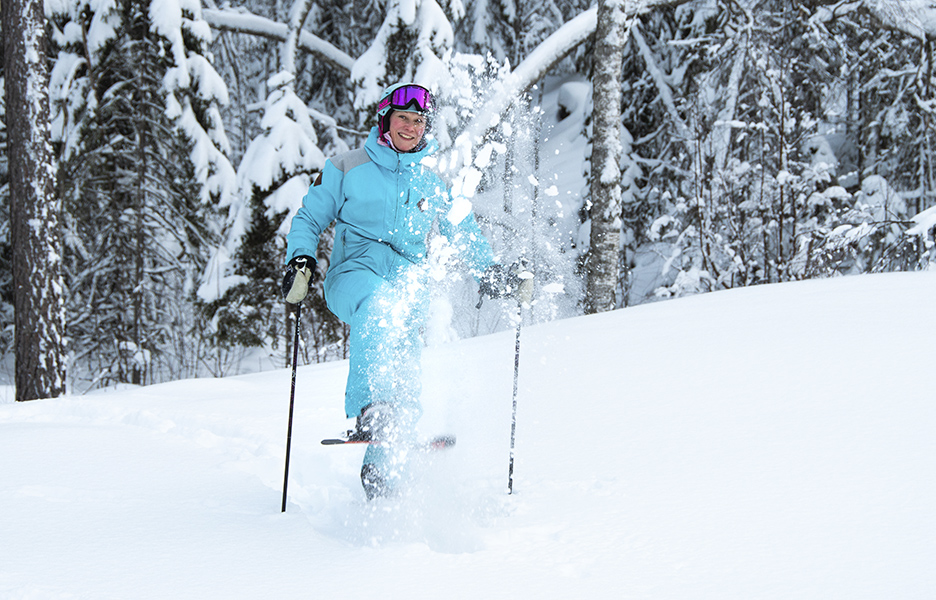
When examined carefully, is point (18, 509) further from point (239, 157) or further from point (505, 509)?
point (239, 157)

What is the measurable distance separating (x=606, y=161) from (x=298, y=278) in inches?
206

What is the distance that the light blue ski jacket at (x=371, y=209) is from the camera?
2902 millimetres

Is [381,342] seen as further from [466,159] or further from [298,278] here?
[466,159]

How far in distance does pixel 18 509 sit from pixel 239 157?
1351 cm

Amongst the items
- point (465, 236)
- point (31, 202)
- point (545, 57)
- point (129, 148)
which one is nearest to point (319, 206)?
point (465, 236)

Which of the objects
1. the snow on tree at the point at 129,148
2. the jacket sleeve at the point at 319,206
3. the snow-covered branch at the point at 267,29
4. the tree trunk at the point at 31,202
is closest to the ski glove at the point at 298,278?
the jacket sleeve at the point at 319,206

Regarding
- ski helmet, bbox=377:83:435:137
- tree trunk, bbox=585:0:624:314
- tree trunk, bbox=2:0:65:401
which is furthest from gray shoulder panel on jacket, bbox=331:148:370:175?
tree trunk, bbox=2:0:65:401

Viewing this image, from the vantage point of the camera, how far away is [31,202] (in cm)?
637

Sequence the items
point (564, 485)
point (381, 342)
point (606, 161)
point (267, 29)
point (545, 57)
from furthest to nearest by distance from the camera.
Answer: point (267, 29) → point (545, 57) → point (606, 161) → point (381, 342) → point (564, 485)

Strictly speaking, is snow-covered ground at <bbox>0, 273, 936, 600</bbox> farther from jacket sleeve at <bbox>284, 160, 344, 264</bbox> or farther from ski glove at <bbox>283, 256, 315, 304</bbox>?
jacket sleeve at <bbox>284, 160, 344, 264</bbox>

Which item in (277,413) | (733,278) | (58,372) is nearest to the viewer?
(277,413)

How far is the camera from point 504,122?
9.02 meters

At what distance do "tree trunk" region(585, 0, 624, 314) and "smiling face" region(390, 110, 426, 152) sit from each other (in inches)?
183

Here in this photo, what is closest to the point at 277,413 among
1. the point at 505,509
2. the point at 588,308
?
the point at 505,509
